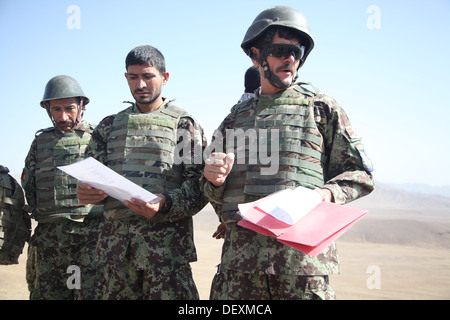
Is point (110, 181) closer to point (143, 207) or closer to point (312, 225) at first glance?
point (143, 207)

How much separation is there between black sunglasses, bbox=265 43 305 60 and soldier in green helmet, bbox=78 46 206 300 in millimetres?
1096

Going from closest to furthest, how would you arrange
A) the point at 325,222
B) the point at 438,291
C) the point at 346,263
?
the point at 325,222
the point at 438,291
the point at 346,263

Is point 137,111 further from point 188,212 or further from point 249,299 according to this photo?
point 249,299

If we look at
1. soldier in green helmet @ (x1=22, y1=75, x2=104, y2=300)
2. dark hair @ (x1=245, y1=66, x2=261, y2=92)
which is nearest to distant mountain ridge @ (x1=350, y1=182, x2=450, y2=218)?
dark hair @ (x1=245, y1=66, x2=261, y2=92)

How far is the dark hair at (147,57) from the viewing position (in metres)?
3.73

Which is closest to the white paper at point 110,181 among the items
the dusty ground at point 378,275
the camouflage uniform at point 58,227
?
the camouflage uniform at point 58,227

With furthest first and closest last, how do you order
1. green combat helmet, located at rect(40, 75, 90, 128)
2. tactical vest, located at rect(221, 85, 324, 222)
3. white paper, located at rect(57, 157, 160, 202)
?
1. green combat helmet, located at rect(40, 75, 90, 128)
2. white paper, located at rect(57, 157, 160, 202)
3. tactical vest, located at rect(221, 85, 324, 222)

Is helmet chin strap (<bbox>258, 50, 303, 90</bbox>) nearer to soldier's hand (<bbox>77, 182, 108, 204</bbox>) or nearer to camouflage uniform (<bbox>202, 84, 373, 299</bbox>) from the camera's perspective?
camouflage uniform (<bbox>202, 84, 373, 299</bbox>)

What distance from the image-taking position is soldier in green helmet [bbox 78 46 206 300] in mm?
3400

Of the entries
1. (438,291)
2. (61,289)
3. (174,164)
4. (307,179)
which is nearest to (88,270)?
(61,289)

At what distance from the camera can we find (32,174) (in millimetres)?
5207

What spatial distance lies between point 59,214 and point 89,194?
5.43 ft

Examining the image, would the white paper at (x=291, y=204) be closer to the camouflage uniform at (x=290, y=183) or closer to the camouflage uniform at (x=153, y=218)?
the camouflage uniform at (x=290, y=183)

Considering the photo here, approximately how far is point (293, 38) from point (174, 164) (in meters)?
1.41
